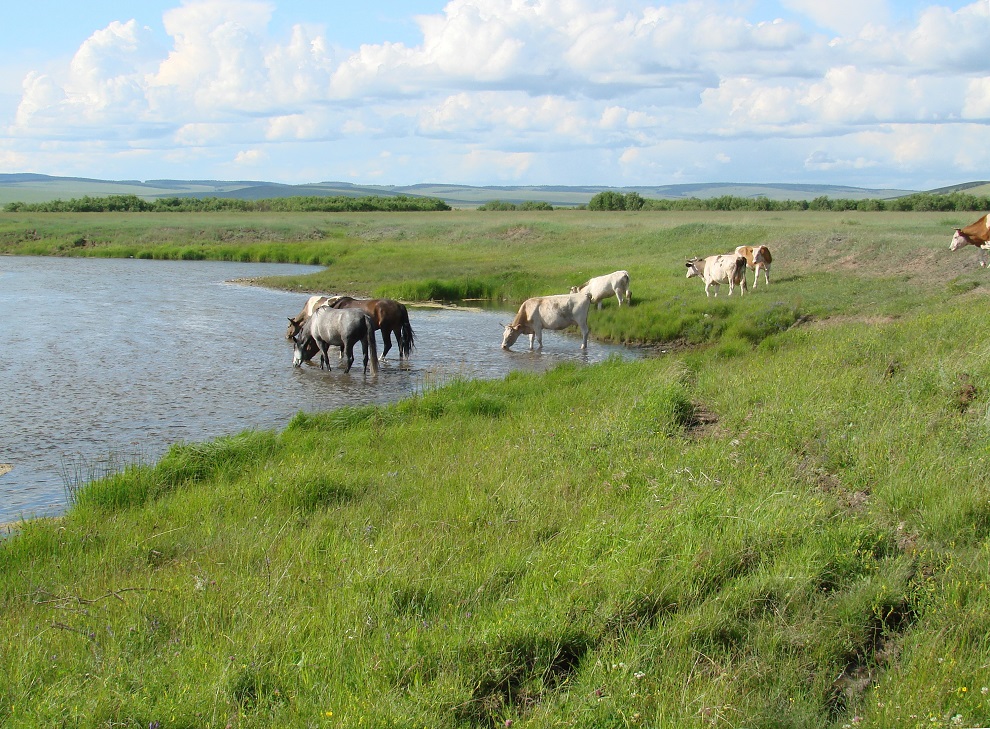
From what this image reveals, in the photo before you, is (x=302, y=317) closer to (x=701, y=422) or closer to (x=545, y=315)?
(x=545, y=315)

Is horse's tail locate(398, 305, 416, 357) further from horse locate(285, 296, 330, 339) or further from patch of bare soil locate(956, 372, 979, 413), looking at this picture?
patch of bare soil locate(956, 372, 979, 413)

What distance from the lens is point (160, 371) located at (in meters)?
17.4

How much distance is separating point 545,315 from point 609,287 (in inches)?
181

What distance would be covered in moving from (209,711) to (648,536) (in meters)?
2.98

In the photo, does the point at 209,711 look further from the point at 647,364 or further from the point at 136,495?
the point at 647,364

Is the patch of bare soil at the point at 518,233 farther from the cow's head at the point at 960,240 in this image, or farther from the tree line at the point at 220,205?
the tree line at the point at 220,205

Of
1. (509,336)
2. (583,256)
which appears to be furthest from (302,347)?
(583,256)

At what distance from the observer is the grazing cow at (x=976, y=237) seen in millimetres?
23406

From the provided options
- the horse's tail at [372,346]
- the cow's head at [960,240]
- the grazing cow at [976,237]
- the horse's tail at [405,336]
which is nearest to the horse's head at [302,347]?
the horse's tail at [372,346]

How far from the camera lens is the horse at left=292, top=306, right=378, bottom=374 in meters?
18.0

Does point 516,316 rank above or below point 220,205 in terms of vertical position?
below

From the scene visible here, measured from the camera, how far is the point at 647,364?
601 inches

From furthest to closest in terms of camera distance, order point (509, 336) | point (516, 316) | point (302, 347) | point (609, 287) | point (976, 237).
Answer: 1. point (609, 287)
2. point (976, 237)
3. point (516, 316)
4. point (509, 336)
5. point (302, 347)

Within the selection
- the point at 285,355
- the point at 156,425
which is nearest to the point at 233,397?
the point at 156,425
